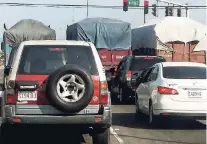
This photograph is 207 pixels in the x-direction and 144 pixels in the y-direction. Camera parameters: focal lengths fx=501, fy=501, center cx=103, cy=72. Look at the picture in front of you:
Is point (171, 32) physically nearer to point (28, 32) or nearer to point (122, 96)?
point (28, 32)

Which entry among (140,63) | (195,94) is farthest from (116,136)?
(140,63)

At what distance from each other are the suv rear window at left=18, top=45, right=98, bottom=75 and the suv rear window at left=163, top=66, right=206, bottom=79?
3.42 meters

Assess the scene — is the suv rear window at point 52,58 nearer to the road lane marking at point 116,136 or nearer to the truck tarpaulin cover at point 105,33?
the road lane marking at point 116,136

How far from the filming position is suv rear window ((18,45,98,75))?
27.0 feet

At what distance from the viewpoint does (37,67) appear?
8.25m

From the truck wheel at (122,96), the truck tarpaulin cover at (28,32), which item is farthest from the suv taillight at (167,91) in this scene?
the truck tarpaulin cover at (28,32)

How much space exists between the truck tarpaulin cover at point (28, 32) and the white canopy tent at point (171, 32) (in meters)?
6.76

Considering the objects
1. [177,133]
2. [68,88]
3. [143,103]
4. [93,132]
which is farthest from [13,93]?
[143,103]

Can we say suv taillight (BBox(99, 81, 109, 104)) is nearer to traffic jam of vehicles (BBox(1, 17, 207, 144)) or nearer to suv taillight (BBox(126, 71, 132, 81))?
traffic jam of vehicles (BBox(1, 17, 207, 144))

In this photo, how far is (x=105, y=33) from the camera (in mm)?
23547

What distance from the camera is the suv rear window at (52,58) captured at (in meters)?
8.22

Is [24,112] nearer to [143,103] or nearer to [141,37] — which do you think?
[143,103]

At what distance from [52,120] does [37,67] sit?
3.15ft

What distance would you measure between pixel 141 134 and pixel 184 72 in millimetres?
1872
